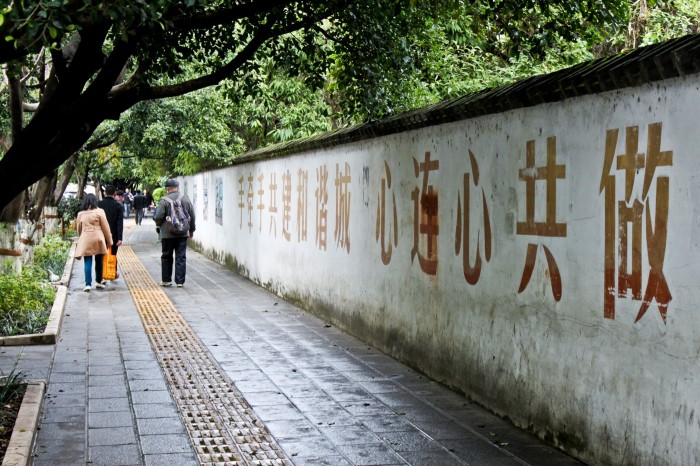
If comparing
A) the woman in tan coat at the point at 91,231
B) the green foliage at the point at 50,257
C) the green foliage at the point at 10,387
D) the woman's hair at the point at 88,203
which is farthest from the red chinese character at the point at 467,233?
the green foliage at the point at 50,257

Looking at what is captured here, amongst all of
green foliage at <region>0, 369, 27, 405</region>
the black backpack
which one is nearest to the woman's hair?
the black backpack

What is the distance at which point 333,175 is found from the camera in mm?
11523

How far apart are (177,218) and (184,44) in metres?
6.13

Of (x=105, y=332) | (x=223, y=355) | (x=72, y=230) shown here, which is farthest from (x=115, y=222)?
(x=72, y=230)

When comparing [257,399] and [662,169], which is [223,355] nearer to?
[257,399]

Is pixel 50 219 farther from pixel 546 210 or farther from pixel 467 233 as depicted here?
pixel 546 210

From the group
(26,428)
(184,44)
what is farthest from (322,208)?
(26,428)

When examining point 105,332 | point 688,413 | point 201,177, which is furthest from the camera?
point 201,177

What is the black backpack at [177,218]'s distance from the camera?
15375 mm

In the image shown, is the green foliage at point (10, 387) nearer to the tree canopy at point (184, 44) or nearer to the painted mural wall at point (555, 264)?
the tree canopy at point (184, 44)

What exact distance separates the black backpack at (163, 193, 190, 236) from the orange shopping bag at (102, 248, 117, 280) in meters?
1.12

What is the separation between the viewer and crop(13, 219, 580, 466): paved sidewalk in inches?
226

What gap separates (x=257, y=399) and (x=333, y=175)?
4.79 m

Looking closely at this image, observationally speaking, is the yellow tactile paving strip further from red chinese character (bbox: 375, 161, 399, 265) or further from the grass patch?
red chinese character (bbox: 375, 161, 399, 265)
